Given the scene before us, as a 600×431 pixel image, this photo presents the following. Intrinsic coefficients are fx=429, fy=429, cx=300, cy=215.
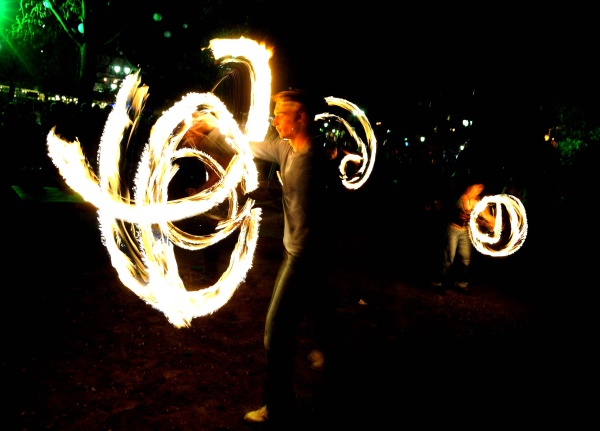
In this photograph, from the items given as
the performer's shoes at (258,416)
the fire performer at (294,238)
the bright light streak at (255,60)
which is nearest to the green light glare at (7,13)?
the bright light streak at (255,60)

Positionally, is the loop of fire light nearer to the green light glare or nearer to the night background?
the night background

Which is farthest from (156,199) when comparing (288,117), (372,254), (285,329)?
(372,254)

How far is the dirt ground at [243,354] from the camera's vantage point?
3363 mm

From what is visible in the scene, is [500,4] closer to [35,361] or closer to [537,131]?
[537,131]

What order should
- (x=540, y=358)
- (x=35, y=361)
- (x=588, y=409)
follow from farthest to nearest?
(x=540, y=358)
(x=588, y=409)
(x=35, y=361)

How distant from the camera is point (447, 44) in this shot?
1394cm

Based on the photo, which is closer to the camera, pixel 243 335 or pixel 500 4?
pixel 243 335

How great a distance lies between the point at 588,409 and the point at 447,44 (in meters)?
12.5

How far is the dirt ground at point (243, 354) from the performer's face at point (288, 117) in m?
0.70

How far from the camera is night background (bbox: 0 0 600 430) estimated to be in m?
3.64

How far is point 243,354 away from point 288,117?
2382mm

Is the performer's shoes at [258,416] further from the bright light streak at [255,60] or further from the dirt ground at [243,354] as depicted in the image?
the bright light streak at [255,60]

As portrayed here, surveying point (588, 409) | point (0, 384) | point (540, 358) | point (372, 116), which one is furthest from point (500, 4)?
point (0, 384)

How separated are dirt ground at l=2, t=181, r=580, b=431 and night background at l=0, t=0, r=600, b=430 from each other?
24 mm
